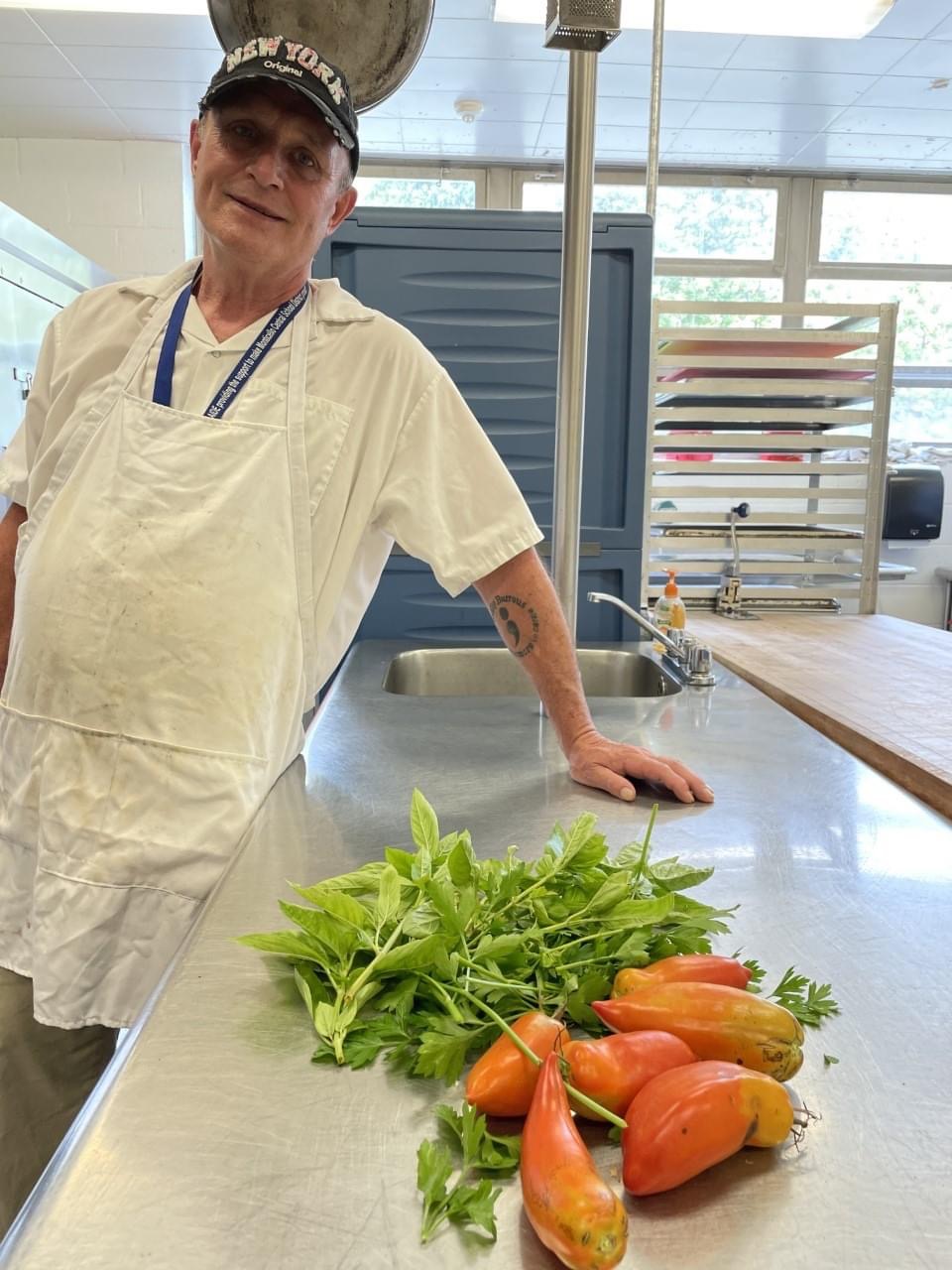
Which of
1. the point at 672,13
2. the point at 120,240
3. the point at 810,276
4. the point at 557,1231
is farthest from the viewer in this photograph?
the point at 810,276

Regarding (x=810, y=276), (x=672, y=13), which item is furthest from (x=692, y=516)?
(x=810, y=276)

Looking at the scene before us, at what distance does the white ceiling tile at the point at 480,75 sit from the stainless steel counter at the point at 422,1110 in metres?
4.06

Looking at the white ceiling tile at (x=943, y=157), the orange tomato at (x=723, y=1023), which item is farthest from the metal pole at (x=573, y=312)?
the white ceiling tile at (x=943, y=157)

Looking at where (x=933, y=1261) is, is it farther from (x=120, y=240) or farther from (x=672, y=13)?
(x=120, y=240)

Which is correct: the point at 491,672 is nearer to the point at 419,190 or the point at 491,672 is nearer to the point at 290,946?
the point at 290,946

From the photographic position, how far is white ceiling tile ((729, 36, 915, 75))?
3.91 meters

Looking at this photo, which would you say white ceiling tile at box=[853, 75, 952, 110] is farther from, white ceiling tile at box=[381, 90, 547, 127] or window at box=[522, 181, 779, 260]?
white ceiling tile at box=[381, 90, 547, 127]

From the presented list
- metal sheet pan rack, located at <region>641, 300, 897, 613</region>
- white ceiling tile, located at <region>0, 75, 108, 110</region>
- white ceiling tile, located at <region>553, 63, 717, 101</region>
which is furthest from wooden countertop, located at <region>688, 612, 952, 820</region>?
white ceiling tile, located at <region>0, 75, 108, 110</region>

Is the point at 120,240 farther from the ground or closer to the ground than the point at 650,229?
farther from the ground

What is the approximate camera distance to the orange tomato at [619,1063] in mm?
515

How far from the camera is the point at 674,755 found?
133 cm

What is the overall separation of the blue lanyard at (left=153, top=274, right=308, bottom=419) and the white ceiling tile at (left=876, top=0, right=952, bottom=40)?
3655 mm

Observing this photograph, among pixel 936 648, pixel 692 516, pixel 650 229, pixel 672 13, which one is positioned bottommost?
pixel 936 648

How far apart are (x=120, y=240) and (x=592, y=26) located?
4542 millimetres
